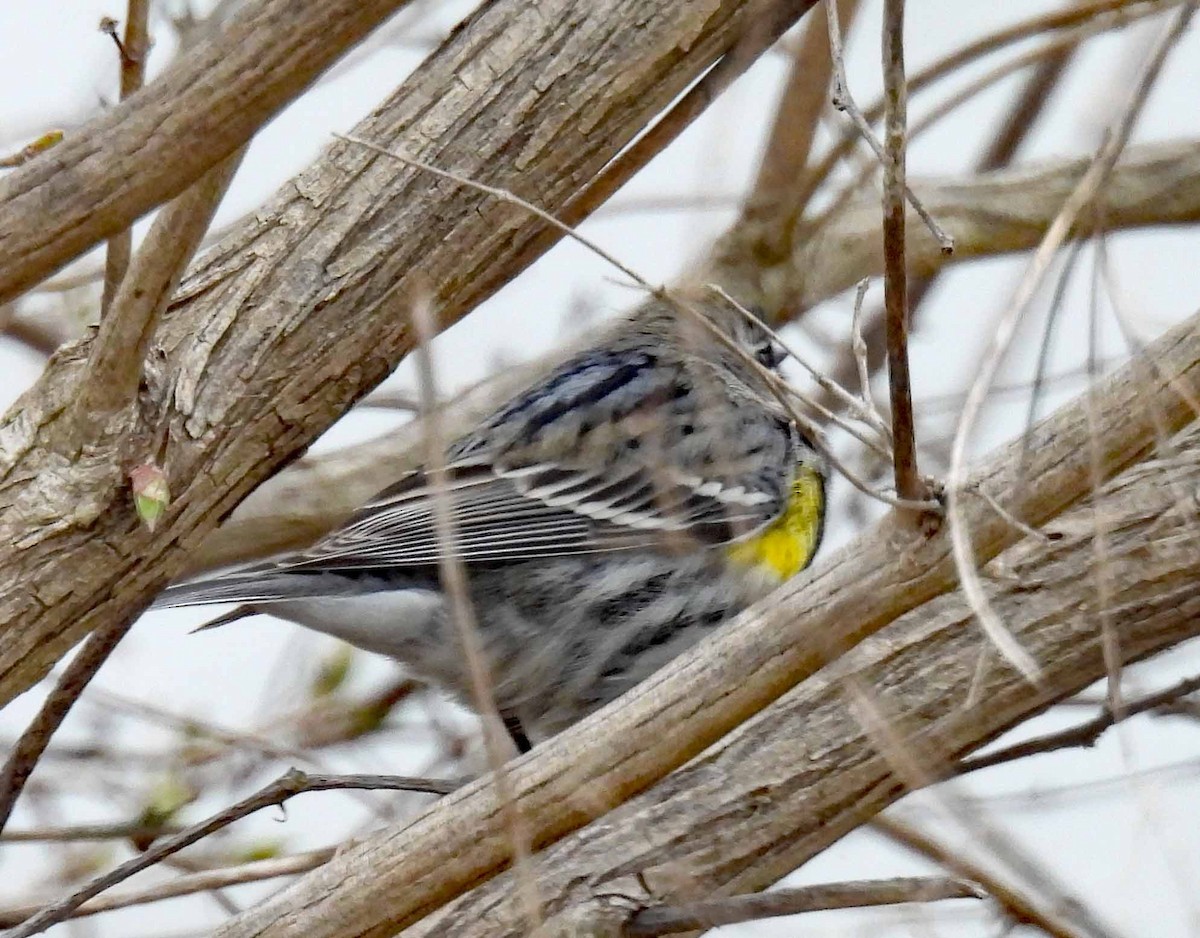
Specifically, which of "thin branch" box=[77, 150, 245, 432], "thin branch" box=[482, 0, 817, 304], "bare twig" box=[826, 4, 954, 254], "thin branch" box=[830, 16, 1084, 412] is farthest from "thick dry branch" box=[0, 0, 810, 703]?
"thin branch" box=[830, 16, 1084, 412]

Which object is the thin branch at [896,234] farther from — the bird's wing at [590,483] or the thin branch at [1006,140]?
the thin branch at [1006,140]

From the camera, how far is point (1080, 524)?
2566mm

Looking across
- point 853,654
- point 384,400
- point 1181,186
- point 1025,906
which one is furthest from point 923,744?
point 1181,186

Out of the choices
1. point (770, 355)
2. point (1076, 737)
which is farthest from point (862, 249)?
point (1076, 737)

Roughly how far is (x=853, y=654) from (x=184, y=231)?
1.23 metres

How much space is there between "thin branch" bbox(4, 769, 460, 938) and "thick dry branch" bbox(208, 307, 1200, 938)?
25 centimetres

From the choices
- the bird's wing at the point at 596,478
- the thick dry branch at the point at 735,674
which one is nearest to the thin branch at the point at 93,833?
the bird's wing at the point at 596,478

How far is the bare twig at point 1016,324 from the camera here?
1.59 meters

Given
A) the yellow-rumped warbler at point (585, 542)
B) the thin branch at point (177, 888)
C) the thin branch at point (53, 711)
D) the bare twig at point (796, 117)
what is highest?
the bare twig at point (796, 117)

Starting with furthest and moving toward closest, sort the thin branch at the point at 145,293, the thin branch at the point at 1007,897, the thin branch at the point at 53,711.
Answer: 1. the thin branch at the point at 53,711
2. the thin branch at the point at 145,293
3. the thin branch at the point at 1007,897

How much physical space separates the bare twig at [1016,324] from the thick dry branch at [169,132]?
0.73 meters

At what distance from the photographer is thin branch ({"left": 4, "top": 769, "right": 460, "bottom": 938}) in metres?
2.38

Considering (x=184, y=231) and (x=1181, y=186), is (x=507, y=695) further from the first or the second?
(x=1181, y=186)

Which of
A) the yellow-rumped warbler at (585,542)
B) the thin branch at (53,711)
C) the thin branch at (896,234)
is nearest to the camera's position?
the thin branch at (896,234)
